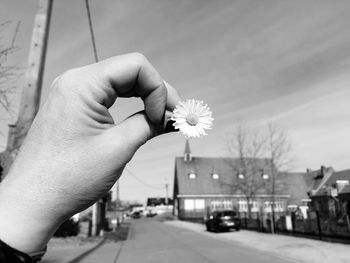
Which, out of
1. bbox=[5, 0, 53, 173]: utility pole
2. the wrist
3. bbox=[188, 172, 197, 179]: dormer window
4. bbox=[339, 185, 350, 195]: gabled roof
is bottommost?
the wrist

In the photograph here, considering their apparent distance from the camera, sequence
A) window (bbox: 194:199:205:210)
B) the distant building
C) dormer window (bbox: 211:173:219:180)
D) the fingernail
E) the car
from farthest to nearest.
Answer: the distant building
dormer window (bbox: 211:173:219:180)
window (bbox: 194:199:205:210)
the car
the fingernail

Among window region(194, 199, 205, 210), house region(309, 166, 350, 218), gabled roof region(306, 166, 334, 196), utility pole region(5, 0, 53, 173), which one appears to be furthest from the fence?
gabled roof region(306, 166, 334, 196)

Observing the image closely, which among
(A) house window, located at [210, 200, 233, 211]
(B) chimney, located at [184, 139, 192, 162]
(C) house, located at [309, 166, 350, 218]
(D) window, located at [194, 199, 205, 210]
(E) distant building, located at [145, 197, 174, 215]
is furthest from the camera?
(E) distant building, located at [145, 197, 174, 215]

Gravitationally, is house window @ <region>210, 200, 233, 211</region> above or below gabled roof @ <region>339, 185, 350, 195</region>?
below

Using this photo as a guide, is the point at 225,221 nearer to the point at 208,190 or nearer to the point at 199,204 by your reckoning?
the point at 199,204

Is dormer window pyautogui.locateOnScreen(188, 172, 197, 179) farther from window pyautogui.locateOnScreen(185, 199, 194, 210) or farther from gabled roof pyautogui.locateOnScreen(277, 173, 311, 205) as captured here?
gabled roof pyautogui.locateOnScreen(277, 173, 311, 205)

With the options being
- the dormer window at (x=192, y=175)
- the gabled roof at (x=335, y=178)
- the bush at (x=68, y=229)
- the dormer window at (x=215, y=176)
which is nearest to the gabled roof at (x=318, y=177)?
the gabled roof at (x=335, y=178)

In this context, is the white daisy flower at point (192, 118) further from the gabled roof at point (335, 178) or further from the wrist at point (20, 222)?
the gabled roof at point (335, 178)

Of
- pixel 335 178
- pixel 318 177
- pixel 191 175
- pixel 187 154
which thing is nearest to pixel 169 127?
pixel 335 178

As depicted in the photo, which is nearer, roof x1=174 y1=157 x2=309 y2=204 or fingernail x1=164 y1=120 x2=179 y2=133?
fingernail x1=164 y1=120 x2=179 y2=133
